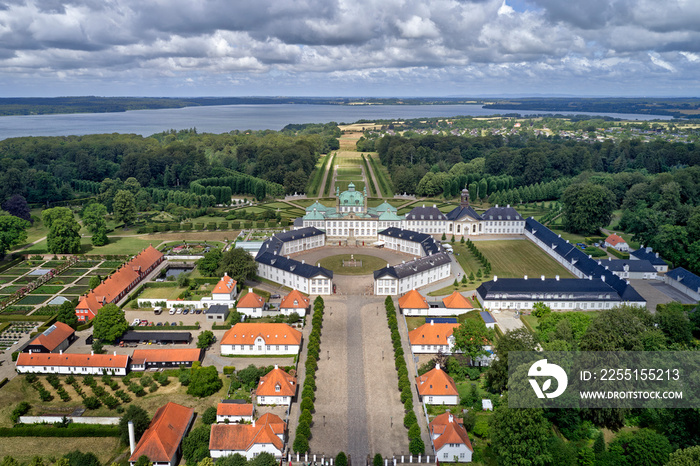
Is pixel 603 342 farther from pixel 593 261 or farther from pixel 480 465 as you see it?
pixel 593 261

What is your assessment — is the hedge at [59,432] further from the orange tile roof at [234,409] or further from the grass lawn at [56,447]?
the orange tile roof at [234,409]

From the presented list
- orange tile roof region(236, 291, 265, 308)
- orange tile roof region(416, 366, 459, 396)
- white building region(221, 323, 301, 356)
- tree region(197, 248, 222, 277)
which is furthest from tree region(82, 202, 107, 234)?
orange tile roof region(416, 366, 459, 396)

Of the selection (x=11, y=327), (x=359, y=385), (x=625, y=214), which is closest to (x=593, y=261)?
(x=625, y=214)

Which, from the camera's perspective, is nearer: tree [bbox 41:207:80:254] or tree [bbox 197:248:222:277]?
tree [bbox 197:248:222:277]

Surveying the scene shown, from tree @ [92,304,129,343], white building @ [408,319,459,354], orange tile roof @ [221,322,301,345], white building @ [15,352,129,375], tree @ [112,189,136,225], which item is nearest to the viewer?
white building @ [15,352,129,375]

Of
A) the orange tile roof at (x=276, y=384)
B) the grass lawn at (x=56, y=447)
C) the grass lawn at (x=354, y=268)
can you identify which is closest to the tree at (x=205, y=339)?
the orange tile roof at (x=276, y=384)

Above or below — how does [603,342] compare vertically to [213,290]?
above

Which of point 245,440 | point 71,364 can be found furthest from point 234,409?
A: point 71,364

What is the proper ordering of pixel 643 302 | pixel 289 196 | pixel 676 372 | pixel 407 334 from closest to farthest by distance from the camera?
pixel 676 372, pixel 407 334, pixel 643 302, pixel 289 196

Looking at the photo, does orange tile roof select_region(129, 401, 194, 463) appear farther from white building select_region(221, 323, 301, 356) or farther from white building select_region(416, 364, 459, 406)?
white building select_region(416, 364, 459, 406)
